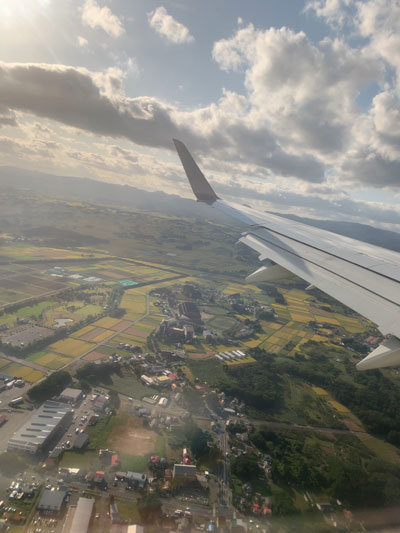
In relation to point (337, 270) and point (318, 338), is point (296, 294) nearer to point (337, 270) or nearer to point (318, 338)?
point (318, 338)

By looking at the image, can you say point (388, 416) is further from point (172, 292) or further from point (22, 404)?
point (172, 292)

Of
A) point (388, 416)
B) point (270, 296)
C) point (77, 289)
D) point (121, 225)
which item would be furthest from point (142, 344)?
point (121, 225)

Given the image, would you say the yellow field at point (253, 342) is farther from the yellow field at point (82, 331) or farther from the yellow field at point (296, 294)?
the yellow field at point (296, 294)

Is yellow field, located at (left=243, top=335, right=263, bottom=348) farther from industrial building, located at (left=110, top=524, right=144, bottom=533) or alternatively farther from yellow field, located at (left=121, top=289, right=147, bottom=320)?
industrial building, located at (left=110, top=524, right=144, bottom=533)

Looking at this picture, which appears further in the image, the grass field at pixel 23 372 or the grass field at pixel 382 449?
the grass field at pixel 23 372

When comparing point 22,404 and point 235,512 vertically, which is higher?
point 235,512

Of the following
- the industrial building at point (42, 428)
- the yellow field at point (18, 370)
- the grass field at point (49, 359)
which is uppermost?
the industrial building at point (42, 428)

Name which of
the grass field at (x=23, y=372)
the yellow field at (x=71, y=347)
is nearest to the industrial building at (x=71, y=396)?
the grass field at (x=23, y=372)

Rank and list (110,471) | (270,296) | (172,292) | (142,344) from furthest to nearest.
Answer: (270,296) < (172,292) < (142,344) < (110,471)
